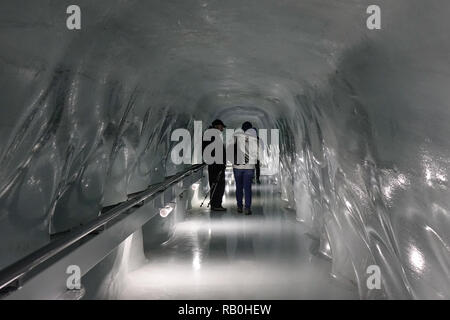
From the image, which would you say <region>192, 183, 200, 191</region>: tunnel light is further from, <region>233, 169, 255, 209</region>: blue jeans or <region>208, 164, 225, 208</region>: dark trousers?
<region>233, 169, 255, 209</region>: blue jeans

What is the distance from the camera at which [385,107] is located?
4320 millimetres

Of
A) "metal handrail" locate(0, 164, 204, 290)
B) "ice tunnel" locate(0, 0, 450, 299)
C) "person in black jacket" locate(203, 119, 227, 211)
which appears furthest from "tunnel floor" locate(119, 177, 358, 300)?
"metal handrail" locate(0, 164, 204, 290)

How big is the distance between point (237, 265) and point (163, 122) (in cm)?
319

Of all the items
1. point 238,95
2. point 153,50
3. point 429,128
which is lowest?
point 429,128

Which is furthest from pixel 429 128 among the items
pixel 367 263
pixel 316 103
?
pixel 316 103

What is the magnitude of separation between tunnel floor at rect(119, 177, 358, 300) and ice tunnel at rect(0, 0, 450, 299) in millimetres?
39

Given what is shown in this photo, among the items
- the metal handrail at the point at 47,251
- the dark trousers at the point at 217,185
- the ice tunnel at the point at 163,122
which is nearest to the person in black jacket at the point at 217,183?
the dark trousers at the point at 217,185

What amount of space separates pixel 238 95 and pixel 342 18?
9.82 meters

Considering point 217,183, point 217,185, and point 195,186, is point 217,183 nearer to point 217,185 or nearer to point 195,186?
point 217,185

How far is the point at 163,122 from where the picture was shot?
944 cm

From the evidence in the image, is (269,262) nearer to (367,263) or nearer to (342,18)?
(367,263)

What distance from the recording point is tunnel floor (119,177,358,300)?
611cm

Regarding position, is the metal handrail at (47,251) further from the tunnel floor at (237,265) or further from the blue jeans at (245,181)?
the blue jeans at (245,181)

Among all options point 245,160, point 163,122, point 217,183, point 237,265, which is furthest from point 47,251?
point 217,183
